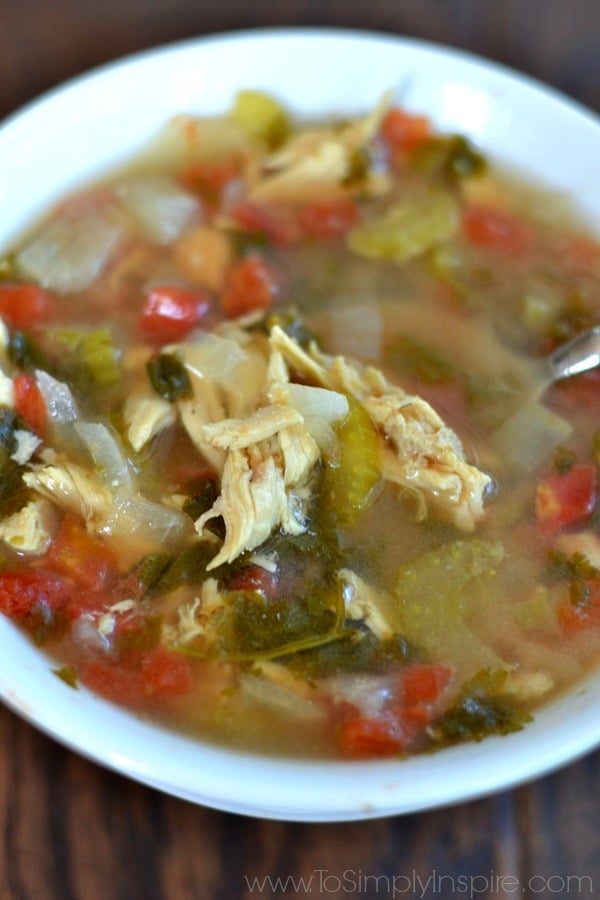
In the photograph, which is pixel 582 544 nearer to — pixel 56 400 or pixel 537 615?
pixel 537 615

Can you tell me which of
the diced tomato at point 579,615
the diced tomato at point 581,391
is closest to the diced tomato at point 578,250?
the diced tomato at point 581,391

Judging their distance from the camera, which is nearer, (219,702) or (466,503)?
(219,702)

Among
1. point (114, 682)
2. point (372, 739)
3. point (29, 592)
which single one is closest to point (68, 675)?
point (114, 682)

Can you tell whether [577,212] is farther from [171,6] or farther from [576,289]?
[171,6]

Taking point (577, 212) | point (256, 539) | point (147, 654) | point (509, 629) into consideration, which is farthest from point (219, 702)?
point (577, 212)

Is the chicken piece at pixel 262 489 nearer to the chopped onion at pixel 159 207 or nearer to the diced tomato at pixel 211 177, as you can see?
the chopped onion at pixel 159 207
